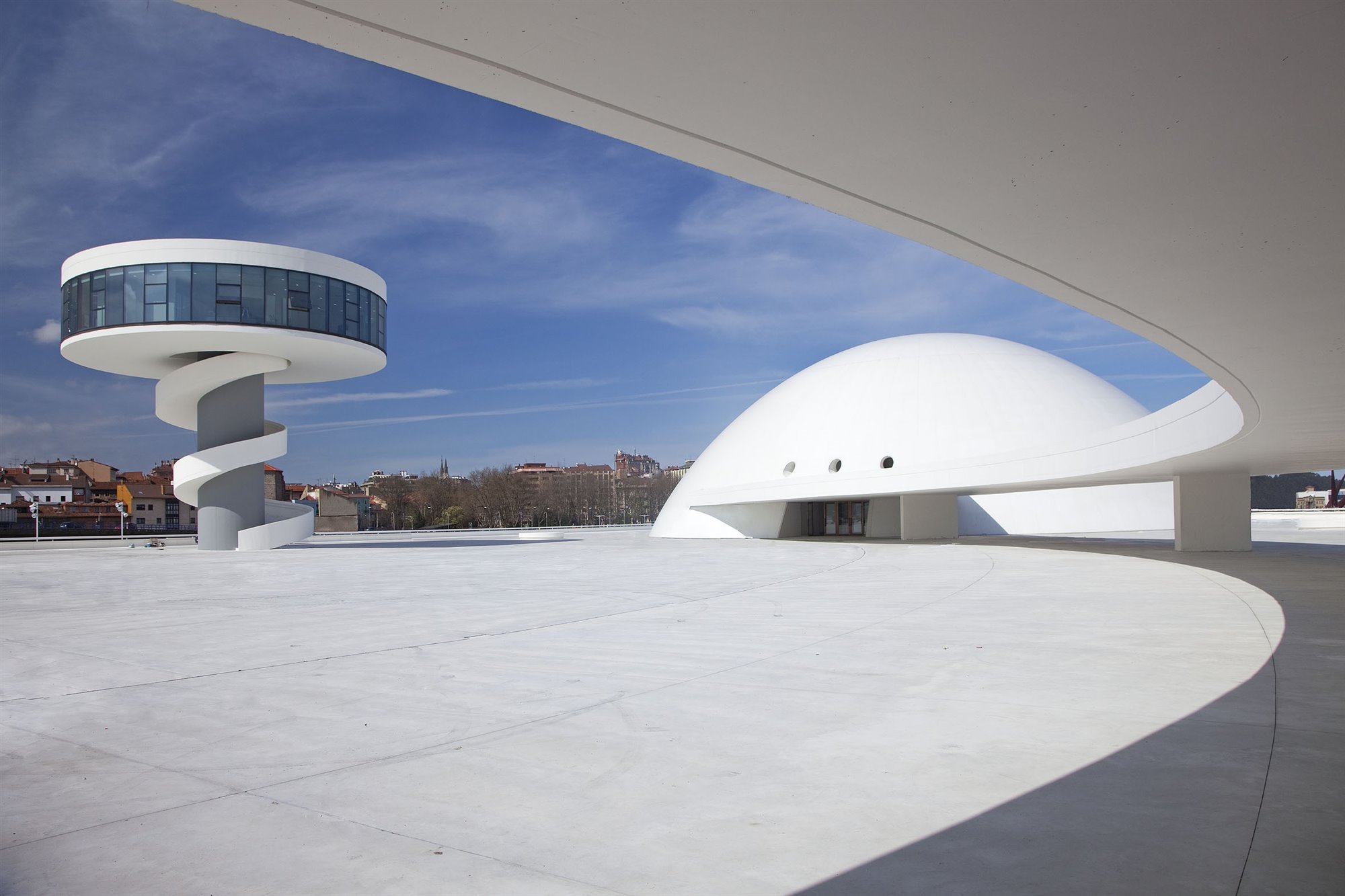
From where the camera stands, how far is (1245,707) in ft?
21.7

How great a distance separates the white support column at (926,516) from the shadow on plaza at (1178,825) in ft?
95.1

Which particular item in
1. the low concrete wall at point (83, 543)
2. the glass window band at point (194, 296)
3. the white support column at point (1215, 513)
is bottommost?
the low concrete wall at point (83, 543)

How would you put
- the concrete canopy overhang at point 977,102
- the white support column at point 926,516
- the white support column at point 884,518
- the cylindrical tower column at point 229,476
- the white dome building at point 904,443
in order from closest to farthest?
1. the concrete canopy overhang at point 977,102
2. the white support column at point 926,516
3. the white dome building at point 904,443
4. the cylindrical tower column at point 229,476
5. the white support column at point 884,518

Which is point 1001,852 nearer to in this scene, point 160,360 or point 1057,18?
point 1057,18

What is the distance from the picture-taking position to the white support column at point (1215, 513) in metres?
24.9

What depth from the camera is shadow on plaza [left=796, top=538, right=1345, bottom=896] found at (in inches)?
148

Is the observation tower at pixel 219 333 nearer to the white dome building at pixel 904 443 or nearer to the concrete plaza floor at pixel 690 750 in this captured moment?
the white dome building at pixel 904 443

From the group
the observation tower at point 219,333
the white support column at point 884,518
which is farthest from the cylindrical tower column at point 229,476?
the white support column at point 884,518

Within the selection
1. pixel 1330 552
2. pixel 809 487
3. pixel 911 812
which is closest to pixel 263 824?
pixel 911 812

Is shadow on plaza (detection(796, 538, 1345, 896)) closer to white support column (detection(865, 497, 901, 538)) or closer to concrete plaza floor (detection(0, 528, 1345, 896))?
concrete plaza floor (detection(0, 528, 1345, 896))

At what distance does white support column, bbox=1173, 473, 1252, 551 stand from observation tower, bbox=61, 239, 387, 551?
110 feet

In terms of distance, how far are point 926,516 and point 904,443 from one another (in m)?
3.43

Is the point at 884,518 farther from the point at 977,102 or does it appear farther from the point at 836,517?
the point at 977,102

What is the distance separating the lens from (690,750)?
591 centimetres
